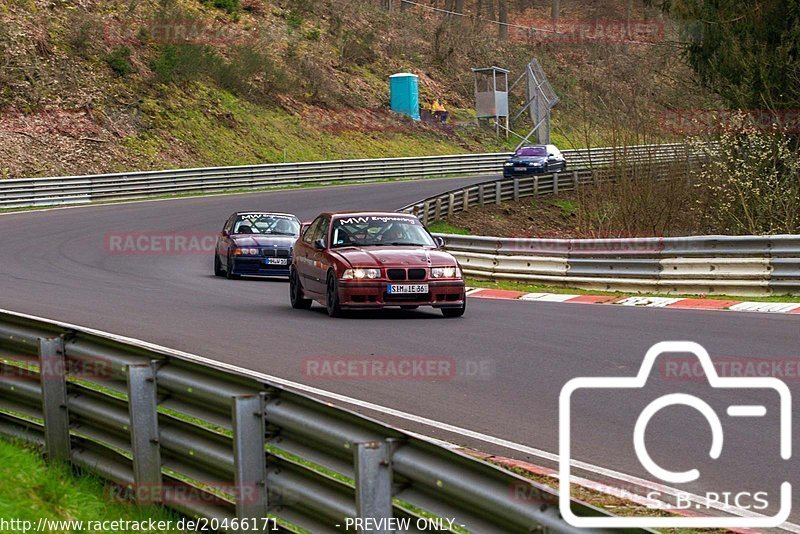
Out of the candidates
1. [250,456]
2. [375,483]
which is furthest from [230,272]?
[375,483]

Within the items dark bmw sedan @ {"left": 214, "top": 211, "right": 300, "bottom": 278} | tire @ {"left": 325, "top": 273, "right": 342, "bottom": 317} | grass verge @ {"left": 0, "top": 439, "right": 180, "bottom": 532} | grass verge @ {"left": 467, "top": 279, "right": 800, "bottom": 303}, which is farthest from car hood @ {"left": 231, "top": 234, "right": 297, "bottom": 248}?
grass verge @ {"left": 0, "top": 439, "right": 180, "bottom": 532}

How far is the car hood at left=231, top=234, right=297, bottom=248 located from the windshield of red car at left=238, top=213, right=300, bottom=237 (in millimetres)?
532

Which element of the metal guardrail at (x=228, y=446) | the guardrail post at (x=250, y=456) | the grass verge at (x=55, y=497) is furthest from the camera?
the grass verge at (x=55, y=497)

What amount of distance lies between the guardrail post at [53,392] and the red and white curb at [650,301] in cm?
1100

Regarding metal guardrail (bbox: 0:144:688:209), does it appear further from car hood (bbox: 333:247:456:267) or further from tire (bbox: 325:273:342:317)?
tire (bbox: 325:273:342:317)

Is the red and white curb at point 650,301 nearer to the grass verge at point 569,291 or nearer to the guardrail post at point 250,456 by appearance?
the grass verge at point 569,291

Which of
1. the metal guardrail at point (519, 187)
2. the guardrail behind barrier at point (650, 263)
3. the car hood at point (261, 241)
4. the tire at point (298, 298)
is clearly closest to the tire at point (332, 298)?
the tire at point (298, 298)

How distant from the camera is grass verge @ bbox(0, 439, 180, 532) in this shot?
6410mm

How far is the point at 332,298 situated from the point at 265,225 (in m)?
9.71


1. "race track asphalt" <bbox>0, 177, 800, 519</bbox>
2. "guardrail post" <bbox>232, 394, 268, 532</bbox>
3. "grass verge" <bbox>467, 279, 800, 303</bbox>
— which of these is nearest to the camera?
"guardrail post" <bbox>232, 394, 268, 532</bbox>

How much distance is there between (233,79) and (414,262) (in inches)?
1689

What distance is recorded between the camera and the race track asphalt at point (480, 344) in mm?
8359

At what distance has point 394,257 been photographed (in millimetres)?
16562

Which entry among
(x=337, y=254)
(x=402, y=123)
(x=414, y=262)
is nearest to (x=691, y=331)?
(x=414, y=262)
